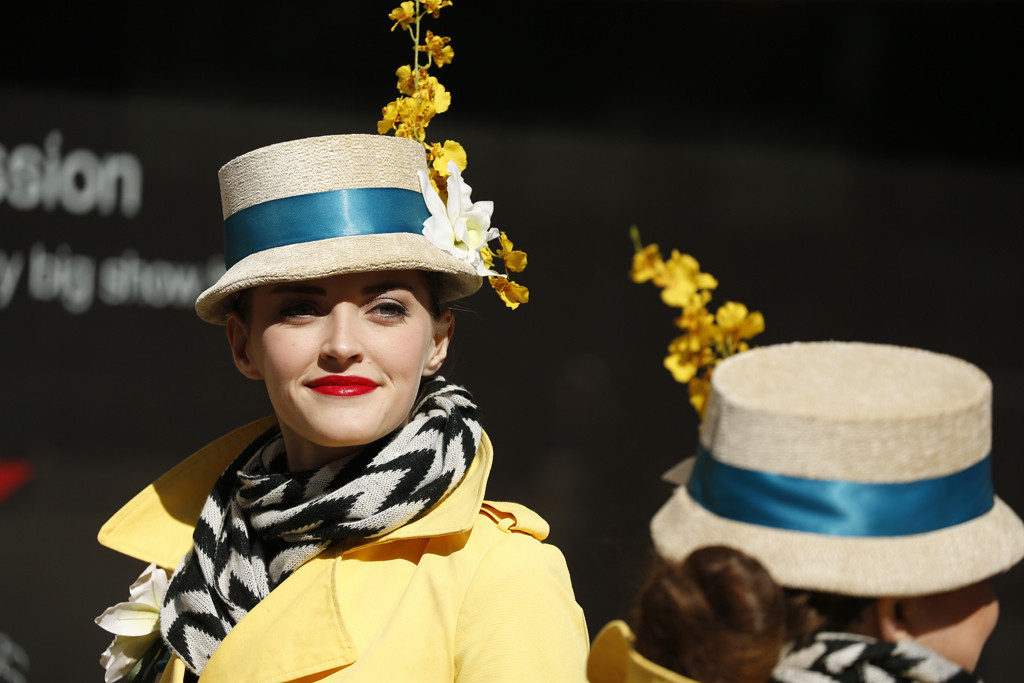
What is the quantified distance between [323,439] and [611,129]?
8.35 feet

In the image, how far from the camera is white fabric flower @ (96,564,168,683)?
206 cm

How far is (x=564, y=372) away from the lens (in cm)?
415

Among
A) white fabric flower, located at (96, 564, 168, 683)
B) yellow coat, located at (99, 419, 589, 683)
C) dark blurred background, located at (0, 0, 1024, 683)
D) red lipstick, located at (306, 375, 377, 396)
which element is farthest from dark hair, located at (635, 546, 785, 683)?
dark blurred background, located at (0, 0, 1024, 683)

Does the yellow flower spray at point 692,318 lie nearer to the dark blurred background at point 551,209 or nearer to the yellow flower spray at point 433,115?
the yellow flower spray at point 433,115

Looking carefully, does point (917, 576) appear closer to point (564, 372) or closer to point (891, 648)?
point (891, 648)

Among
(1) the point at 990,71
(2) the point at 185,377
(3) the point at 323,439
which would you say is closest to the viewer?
(3) the point at 323,439

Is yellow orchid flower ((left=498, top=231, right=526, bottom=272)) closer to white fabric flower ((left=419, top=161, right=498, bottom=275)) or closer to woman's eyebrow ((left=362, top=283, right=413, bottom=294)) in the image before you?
white fabric flower ((left=419, top=161, right=498, bottom=275))

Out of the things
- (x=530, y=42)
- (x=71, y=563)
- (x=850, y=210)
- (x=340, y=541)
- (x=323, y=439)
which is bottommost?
(x=71, y=563)

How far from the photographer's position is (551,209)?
4051mm

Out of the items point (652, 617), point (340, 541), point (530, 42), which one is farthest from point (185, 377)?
point (652, 617)

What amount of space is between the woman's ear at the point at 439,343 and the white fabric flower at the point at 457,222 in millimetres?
138

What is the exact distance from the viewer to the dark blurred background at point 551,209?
3945mm

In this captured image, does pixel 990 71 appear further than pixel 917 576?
Yes

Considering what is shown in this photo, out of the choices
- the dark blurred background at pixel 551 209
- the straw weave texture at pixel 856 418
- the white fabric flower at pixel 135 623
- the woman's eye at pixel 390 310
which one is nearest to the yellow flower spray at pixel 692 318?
the straw weave texture at pixel 856 418
